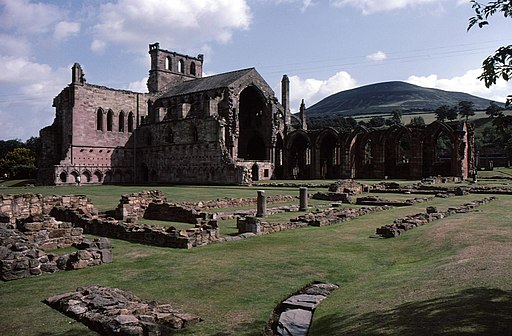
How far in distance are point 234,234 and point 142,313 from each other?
9732 mm

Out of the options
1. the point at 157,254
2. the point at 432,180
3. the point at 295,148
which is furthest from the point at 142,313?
the point at 295,148

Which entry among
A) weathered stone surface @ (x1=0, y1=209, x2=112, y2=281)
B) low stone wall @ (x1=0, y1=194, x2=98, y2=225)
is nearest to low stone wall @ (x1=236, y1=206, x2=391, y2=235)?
weathered stone surface @ (x1=0, y1=209, x2=112, y2=281)

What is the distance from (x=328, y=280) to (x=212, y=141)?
47347 mm

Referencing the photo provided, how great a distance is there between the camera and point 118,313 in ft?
25.0

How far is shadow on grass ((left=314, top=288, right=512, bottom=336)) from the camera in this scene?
238 inches

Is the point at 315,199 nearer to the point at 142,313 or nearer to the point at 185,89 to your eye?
the point at 142,313

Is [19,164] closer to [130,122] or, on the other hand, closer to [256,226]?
[130,122]

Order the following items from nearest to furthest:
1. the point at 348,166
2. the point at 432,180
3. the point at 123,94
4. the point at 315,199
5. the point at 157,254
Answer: the point at 157,254 < the point at 315,199 < the point at 432,180 < the point at 348,166 < the point at 123,94

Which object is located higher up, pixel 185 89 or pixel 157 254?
pixel 185 89

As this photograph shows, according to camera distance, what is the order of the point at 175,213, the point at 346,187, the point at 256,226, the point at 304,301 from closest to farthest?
the point at 304,301 < the point at 256,226 < the point at 175,213 < the point at 346,187

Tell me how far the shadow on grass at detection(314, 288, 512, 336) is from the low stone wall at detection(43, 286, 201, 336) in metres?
2.36

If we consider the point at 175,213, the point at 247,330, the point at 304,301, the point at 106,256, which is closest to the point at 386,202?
the point at 175,213

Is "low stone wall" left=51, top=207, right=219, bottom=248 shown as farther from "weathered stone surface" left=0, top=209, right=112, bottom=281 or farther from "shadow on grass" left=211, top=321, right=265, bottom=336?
"shadow on grass" left=211, top=321, right=265, bottom=336

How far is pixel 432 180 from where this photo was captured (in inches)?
1724
